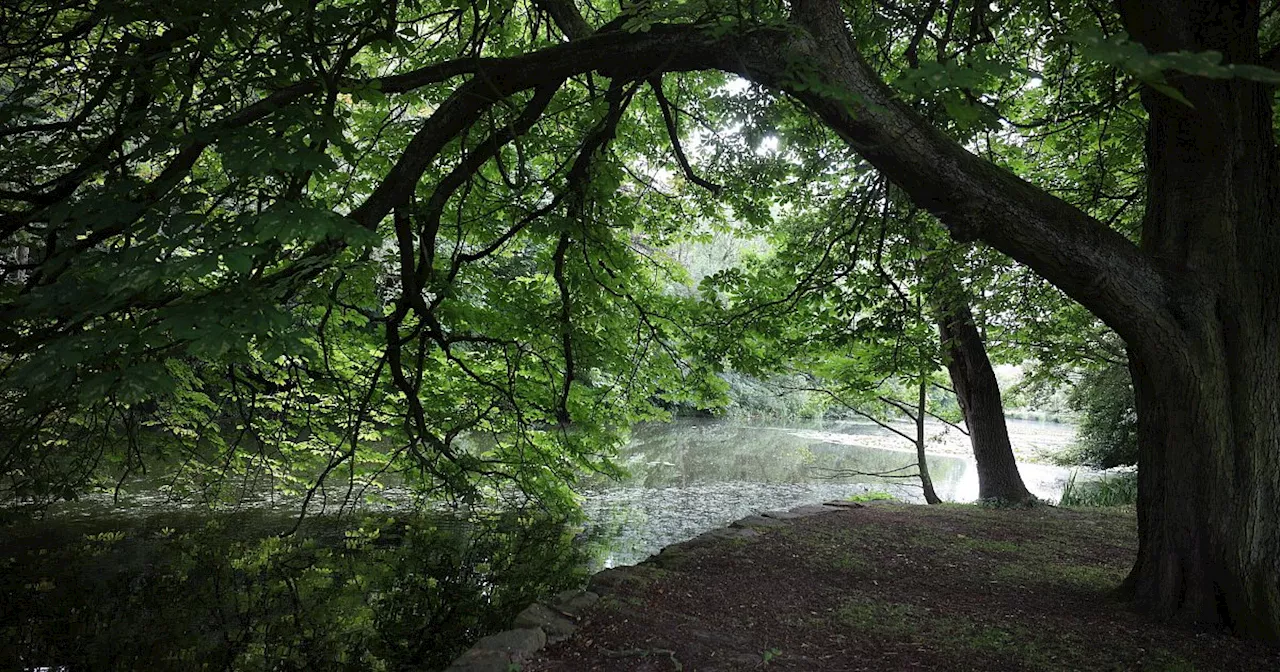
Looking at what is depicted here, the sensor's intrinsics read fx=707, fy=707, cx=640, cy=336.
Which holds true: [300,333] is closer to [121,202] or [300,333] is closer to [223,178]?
[121,202]

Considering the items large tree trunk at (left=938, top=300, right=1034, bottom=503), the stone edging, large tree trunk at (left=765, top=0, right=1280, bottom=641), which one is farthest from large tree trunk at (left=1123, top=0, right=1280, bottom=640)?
large tree trunk at (left=938, top=300, right=1034, bottom=503)

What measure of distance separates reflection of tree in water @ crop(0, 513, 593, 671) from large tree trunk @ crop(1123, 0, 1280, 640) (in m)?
4.07

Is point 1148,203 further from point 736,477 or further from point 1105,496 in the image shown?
point 736,477

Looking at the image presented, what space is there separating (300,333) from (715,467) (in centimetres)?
1400

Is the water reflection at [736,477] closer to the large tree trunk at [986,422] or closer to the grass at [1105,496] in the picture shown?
the large tree trunk at [986,422]

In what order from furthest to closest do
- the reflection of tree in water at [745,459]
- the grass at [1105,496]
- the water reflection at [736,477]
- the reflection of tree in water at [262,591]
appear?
the reflection of tree in water at [745,459], the grass at [1105,496], the water reflection at [736,477], the reflection of tree in water at [262,591]

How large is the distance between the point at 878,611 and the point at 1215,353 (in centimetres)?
239

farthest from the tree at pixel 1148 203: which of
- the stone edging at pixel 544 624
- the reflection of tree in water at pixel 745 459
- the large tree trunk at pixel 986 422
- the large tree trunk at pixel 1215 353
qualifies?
the reflection of tree in water at pixel 745 459

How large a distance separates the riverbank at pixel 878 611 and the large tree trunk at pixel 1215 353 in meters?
0.37

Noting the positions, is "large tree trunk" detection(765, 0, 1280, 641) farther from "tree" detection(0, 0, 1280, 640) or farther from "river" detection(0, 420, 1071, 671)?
"river" detection(0, 420, 1071, 671)

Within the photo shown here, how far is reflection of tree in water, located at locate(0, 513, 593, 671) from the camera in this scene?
4.27 m

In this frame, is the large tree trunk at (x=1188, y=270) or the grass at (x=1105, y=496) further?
the grass at (x=1105, y=496)

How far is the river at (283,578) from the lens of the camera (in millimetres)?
4316

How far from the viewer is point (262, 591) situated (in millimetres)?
5355
